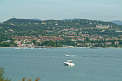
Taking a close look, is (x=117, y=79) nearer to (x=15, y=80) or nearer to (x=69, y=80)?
(x=69, y=80)

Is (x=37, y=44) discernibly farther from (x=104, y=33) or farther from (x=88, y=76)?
(x=88, y=76)

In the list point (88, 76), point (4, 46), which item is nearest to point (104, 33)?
point (4, 46)

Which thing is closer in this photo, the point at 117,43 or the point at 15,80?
the point at 15,80

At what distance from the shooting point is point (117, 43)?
6117 inches

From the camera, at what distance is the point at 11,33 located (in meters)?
186

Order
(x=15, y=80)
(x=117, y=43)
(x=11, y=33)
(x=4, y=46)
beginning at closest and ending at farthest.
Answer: (x=15, y=80)
(x=4, y=46)
(x=117, y=43)
(x=11, y=33)

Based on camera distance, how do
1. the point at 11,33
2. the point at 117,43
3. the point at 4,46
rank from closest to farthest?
the point at 4,46 → the point at 117,43 → the point at 11,33

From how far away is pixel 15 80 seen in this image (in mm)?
40906

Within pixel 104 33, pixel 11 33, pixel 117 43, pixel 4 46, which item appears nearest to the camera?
pixel 4 46

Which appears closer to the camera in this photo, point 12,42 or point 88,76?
point 88,76

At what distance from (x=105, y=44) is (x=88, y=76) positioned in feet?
369

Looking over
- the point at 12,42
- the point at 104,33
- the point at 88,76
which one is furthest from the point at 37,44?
the point at 88,76

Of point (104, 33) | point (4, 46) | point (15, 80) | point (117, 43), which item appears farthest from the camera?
point (104, 33)

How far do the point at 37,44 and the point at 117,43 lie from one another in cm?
3163
